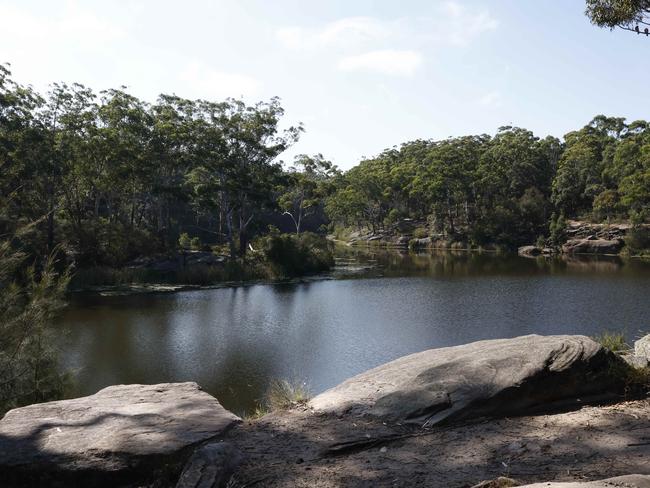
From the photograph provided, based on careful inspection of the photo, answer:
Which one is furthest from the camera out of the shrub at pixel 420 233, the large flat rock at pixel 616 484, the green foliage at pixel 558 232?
the shrub at pixel 420 233

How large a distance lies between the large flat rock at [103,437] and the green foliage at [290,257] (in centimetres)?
3219

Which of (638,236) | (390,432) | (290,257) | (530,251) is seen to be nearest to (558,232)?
(530,251)

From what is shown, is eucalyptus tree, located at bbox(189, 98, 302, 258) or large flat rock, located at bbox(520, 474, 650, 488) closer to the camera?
large flat rock, located at bbox(520, 474, 650, 488)

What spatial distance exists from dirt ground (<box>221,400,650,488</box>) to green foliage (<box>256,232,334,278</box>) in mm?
33176

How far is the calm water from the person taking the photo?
1631 cm

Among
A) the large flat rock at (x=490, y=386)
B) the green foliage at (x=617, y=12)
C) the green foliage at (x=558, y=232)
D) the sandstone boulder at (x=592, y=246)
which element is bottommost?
the large flat rock at (x=490, y=386)

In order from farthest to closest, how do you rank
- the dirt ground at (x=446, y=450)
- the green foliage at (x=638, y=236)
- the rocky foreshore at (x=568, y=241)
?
the rocky foreshore at (x=568, y=241)
the green foliage at (x=638, y=236)
the dirt ground at (x=446, y=450)

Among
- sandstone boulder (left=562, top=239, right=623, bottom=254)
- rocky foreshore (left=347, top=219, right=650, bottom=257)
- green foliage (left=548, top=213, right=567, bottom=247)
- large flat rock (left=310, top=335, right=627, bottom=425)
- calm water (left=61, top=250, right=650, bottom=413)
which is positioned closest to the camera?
large flat rock (left=310, top=335, right=627, bottom=425)

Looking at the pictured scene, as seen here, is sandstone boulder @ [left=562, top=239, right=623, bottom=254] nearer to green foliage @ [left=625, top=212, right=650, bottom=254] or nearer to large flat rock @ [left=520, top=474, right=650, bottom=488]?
green foliage @ [left=625, top=212, right=650, bottom=254]

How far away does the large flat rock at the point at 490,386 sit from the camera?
650 centimetres

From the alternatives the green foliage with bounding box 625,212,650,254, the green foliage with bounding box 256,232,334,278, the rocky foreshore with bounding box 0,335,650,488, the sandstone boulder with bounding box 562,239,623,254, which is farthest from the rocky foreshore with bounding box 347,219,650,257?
the rocky foreshore with bounding box 0,335,650,488

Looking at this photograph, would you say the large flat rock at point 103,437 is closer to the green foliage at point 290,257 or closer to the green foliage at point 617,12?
the green foliage at point 617,12

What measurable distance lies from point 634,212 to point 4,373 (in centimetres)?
5612

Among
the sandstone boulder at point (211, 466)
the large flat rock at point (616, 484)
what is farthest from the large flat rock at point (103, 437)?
the large flat rock at point (616, 484)
